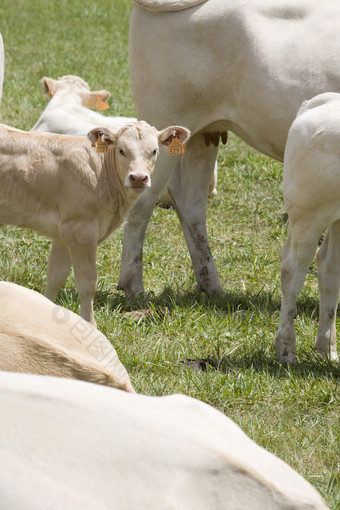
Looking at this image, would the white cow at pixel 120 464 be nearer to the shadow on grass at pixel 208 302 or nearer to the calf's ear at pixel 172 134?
the calf's ear at pixel 172 134

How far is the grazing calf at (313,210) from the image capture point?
492 cm

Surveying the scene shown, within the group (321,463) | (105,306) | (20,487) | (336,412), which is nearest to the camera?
(20,487)

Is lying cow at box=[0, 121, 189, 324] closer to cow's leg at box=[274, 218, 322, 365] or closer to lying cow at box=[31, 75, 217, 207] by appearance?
cow's leg at box=[274, 218, 322, 365]

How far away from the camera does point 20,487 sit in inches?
81.4

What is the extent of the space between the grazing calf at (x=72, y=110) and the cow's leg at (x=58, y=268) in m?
1.92

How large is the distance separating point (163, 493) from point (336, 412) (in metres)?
2.73

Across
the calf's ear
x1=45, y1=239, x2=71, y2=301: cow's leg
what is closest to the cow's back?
the calf's ear

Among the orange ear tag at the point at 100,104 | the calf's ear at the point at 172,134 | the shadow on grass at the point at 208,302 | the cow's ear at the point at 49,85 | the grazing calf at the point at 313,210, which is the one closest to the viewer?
the grazing calf at the point at 313,210

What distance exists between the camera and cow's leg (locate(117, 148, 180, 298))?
6.52 m

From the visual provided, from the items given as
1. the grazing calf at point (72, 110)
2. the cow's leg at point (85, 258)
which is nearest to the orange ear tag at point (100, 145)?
the cow's leg at point (85, 258)

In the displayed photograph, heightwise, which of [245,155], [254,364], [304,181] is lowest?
[245,155]

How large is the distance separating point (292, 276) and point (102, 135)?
1402mm

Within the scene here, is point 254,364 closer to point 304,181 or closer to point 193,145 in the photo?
point 304,181

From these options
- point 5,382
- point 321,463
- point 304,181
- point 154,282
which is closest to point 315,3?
point 304,181
